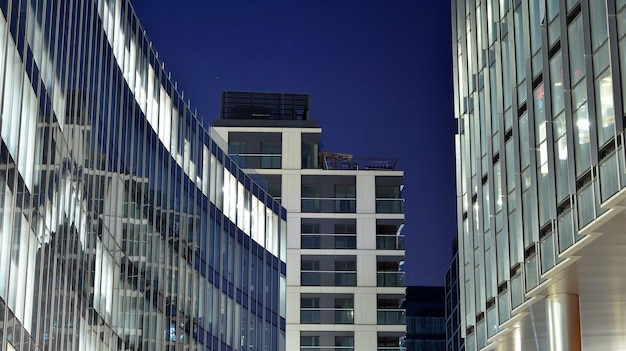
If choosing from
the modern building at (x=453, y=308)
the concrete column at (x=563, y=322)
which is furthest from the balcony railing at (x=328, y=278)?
the concrete column at (x=563, y=322)

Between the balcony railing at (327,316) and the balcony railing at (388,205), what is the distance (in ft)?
29.0

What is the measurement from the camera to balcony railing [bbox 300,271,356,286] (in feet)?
311

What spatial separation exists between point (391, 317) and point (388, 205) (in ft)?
30.6

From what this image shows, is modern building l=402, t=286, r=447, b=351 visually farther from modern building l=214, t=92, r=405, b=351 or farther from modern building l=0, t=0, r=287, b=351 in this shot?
modern building l=0, t=0, r=287, b=351

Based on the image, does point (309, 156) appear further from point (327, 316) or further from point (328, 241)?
point (327, 316)

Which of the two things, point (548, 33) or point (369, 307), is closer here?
point (548, 33)

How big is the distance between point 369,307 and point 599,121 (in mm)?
65376

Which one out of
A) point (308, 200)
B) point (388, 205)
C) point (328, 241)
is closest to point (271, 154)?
point (308, 200)

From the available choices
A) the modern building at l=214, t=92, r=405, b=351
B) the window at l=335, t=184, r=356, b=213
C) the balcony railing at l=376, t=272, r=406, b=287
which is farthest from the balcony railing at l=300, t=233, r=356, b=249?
the balcony railing at l=376, t=272, r=406, b=287

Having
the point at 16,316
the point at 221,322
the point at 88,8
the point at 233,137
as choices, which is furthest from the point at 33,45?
the point at 233,137

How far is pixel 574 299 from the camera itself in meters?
38.0

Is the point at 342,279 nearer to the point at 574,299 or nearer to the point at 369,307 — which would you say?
the point at 369,307

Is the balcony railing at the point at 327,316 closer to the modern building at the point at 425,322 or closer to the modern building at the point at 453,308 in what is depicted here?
the modern building at the point at 453,308

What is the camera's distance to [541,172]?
36.6 meters
